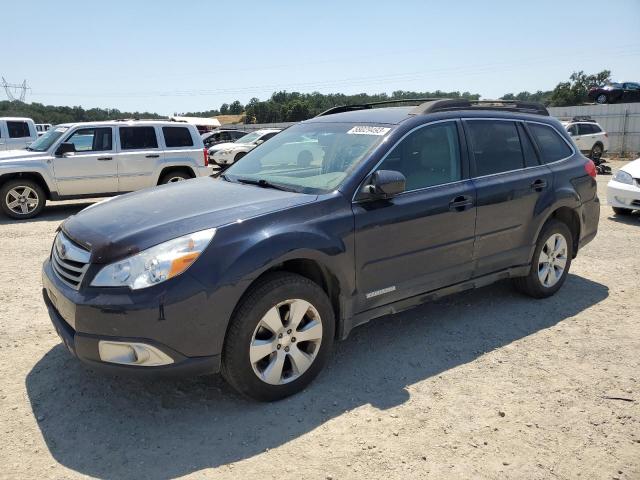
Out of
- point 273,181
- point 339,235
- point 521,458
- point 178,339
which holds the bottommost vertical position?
Answer: point 521,458

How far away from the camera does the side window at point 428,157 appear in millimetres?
3852

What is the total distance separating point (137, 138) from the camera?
1062cm

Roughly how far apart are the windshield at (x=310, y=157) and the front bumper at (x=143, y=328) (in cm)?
125

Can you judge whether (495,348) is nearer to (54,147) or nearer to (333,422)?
(333,422)

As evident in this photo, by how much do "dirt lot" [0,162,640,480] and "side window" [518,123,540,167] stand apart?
142 cm

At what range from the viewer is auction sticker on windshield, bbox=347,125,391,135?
389 centimetres

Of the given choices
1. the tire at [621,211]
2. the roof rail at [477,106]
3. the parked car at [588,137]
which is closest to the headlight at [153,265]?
the roof rail at [477,106]

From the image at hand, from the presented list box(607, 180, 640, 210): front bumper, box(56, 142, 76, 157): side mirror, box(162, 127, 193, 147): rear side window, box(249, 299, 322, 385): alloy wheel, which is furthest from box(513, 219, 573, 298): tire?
box(56, 142, 76, 157): side mirror

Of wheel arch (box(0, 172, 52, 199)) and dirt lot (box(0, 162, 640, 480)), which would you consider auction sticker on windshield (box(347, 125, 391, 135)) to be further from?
wheel arch (box(0, 172, 52, 199))

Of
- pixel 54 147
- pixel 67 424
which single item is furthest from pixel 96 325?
pixel 54 147

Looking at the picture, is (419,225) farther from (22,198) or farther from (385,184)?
(22,198)

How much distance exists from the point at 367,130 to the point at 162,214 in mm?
1679

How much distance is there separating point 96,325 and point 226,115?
99.8m

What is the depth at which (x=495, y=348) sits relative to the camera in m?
4.06
